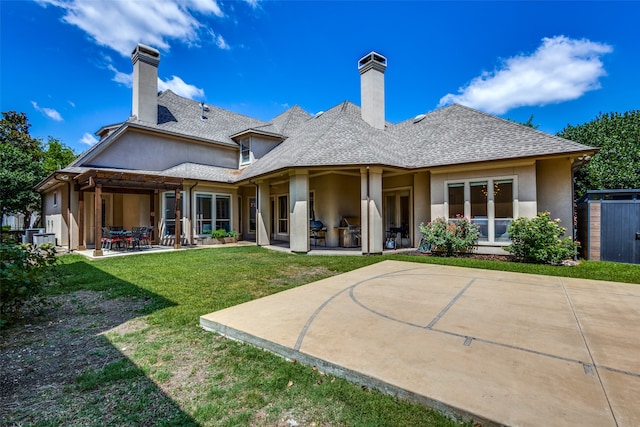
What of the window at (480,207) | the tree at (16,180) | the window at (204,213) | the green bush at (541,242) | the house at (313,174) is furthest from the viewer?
the tree at (16,180)

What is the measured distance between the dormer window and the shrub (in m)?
11.8

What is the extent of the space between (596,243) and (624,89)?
816 inches

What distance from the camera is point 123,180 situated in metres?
12.0

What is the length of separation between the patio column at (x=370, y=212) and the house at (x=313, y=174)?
4 centimetres

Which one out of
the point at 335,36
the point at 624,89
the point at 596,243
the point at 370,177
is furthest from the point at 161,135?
the point at 624,89

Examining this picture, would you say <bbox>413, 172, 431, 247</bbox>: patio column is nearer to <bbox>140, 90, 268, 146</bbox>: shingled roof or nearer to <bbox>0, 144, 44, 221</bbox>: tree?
<bbox>140, 90, 268, 146</bbox>: shingled roof

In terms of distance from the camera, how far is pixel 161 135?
51.2ft

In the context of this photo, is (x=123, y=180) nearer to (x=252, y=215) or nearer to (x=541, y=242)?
(x=252, y=215)

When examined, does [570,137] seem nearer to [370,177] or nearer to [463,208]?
[463,208]

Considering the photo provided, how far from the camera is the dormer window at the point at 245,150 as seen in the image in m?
17.6

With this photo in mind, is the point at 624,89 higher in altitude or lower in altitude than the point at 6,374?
higher

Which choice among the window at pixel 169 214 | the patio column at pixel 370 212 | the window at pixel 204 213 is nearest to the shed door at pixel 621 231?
the patio column at pixel 370 212

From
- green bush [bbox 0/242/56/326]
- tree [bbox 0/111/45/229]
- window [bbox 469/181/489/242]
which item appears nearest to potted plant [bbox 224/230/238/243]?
green bush [bbox 0/242/56/326]

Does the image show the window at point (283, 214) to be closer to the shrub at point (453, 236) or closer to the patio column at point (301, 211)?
the patio column at point (301, 211)
